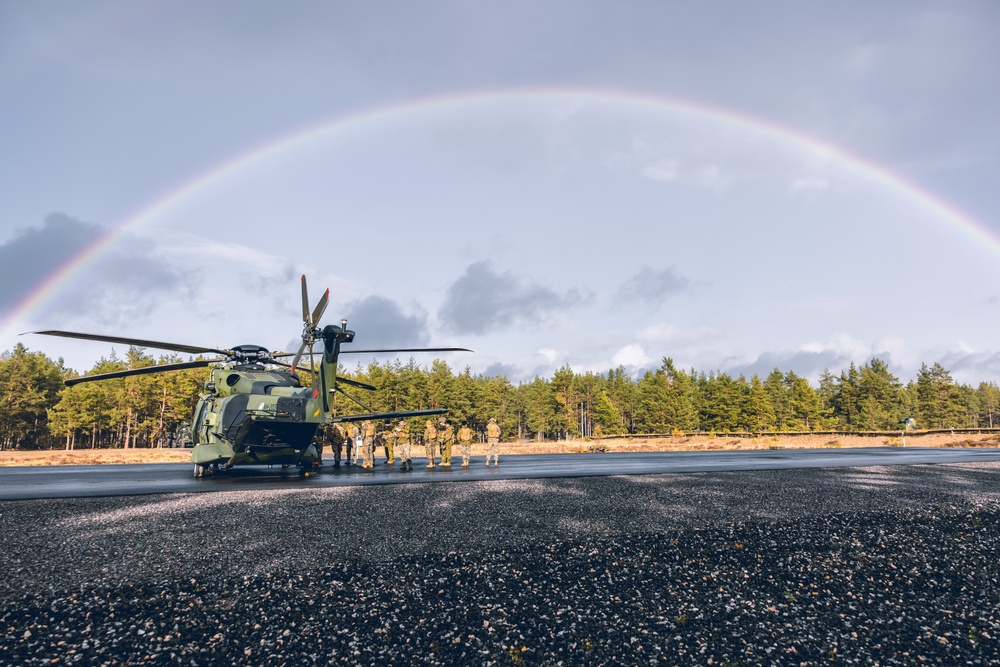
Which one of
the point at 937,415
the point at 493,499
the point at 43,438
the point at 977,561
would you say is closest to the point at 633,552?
the point at 493,499

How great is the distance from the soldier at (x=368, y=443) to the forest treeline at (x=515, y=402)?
173 ft

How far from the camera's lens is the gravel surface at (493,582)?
6672 mm

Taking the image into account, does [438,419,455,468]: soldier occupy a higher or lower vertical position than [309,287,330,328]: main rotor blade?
lower

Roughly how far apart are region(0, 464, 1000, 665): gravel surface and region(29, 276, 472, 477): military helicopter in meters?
6.32

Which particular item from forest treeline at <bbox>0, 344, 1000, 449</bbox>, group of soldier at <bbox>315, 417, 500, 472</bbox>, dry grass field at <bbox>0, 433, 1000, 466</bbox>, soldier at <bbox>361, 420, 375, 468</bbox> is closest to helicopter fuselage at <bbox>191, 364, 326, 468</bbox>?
group of soldier at <bbox>315, 417, 500, 472</bbox>

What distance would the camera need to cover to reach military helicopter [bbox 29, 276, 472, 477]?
18938mm

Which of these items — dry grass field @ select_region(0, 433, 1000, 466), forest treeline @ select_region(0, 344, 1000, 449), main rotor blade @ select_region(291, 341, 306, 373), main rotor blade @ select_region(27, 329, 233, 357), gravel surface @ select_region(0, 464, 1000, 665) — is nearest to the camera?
gravel surface @ select_region(0, 464, 1000, 665)

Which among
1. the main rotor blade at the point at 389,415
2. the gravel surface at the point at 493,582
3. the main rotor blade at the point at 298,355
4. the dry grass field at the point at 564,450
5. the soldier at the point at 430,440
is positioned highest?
the main rotor blade at the point at 298,355

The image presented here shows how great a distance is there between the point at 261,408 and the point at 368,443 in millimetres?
6255

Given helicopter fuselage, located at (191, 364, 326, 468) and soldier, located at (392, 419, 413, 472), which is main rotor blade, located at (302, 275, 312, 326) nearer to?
helicopter fuselage, located at (191, 364, 326, 468)

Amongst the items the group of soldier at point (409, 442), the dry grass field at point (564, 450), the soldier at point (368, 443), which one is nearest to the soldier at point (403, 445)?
the group of soldier at point (409, 442)

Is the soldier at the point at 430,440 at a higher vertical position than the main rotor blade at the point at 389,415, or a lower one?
lower

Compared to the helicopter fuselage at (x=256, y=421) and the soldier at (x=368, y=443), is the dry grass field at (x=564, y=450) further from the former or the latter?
the helicopter fuselage at (x=256, y=421)

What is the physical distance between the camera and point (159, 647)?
644 cm
